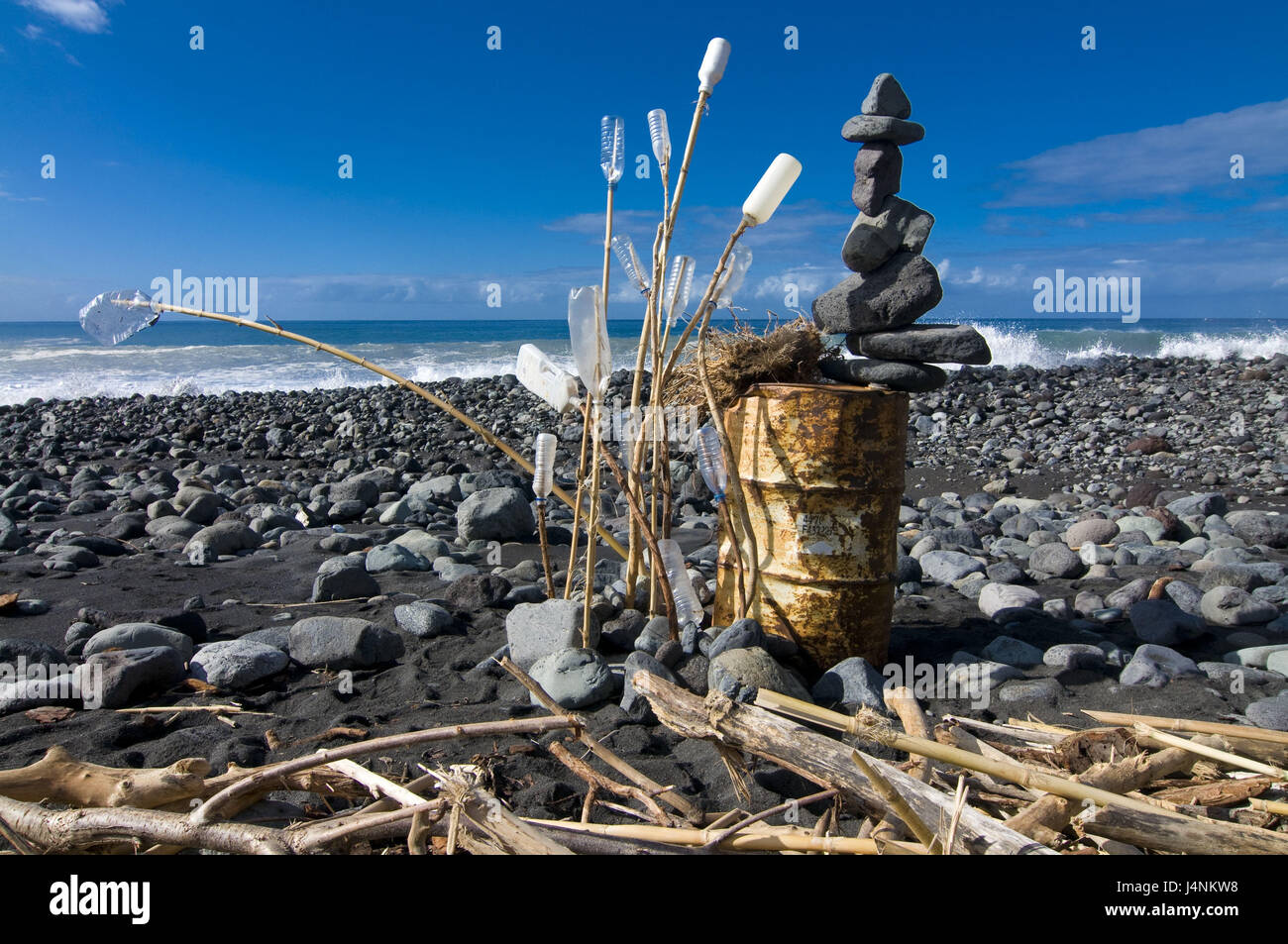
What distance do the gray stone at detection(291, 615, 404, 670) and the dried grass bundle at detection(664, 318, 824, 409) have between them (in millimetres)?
1731

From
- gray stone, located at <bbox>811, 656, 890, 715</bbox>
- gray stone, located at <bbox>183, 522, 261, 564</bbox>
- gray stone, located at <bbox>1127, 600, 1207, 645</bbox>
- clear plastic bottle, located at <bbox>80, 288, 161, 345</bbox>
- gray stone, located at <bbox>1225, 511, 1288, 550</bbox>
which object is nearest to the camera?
clear plastic bottle, located at <bbox>80, 288, 161, 345</bbox>

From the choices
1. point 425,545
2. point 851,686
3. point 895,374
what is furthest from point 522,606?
point 425,545

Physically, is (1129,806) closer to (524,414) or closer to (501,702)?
(501,702)

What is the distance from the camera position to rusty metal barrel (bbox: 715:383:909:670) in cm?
329

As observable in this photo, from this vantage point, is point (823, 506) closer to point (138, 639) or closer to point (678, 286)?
point (678, 286)

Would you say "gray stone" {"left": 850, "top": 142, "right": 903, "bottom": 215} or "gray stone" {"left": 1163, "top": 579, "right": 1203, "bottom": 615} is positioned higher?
"gray stone" {"left": 850, "top": 142, "right": 903, "bottom": 215}

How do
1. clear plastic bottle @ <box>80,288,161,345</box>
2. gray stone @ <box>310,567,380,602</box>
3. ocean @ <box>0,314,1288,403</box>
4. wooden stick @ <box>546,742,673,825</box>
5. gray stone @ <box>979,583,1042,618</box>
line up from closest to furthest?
wooden stick @ <box>546,742,673,825</box> → clear plastic bottle @ <box>80,288,161,345</box> → gray stone @ <box>979,583,1042,618</box> → gray stone @ <box>310,567,380,602</box> → ocean @ <box>0,314,1288,403</box>

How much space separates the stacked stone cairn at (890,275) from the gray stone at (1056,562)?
86.6 inches

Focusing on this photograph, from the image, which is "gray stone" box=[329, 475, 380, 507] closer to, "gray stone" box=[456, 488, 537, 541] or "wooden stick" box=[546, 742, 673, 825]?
"gray stone" box=[456, 488, 537, 541]

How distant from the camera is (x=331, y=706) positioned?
125 inches

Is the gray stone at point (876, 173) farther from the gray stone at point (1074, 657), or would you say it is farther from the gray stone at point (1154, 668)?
the gray stone at point (1154, 668)

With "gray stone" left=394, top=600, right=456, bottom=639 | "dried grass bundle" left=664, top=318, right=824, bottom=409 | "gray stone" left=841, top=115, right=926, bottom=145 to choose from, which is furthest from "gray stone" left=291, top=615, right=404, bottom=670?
"gray stone" left=841, top=115, right=926, bottom=145

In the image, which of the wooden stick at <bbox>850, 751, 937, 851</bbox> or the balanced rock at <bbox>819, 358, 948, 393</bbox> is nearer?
the wooden stick at <bbox>850, 751, 937, 851</bbox>
